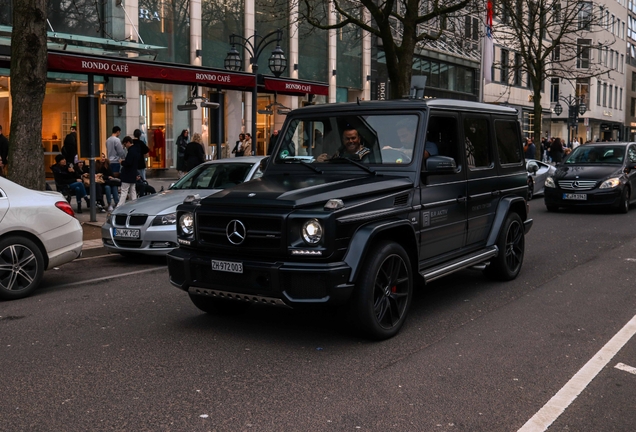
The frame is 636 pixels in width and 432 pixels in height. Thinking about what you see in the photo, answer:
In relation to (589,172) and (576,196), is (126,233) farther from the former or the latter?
(589,172)

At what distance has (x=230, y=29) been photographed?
96.1 ft

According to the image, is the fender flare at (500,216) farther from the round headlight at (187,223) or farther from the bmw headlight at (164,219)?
the bmw headlight at (164,219)

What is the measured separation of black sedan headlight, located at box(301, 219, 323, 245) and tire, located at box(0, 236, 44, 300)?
12.7 ft

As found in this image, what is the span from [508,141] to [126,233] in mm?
5244

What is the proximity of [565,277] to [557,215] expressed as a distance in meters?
8.29

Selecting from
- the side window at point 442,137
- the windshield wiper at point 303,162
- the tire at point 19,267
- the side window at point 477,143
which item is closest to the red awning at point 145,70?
the tire at point 19,267

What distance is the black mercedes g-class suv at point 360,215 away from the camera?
224 inches

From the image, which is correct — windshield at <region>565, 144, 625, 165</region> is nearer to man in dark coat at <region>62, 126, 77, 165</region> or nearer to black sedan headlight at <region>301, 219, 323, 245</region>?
man in dark coat at <region>62, 126, 77, 165</region>

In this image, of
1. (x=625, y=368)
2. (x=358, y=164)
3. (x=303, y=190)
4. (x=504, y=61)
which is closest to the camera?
(x=625, y=368)

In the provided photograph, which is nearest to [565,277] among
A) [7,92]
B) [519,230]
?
[519,230]

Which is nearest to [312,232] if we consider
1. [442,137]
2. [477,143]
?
[442,137]

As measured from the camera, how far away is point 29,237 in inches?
323

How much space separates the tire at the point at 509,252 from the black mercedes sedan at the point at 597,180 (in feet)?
28.3

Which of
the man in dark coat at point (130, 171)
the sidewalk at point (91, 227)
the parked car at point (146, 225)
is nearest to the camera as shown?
the parked car at point (146, 225)
